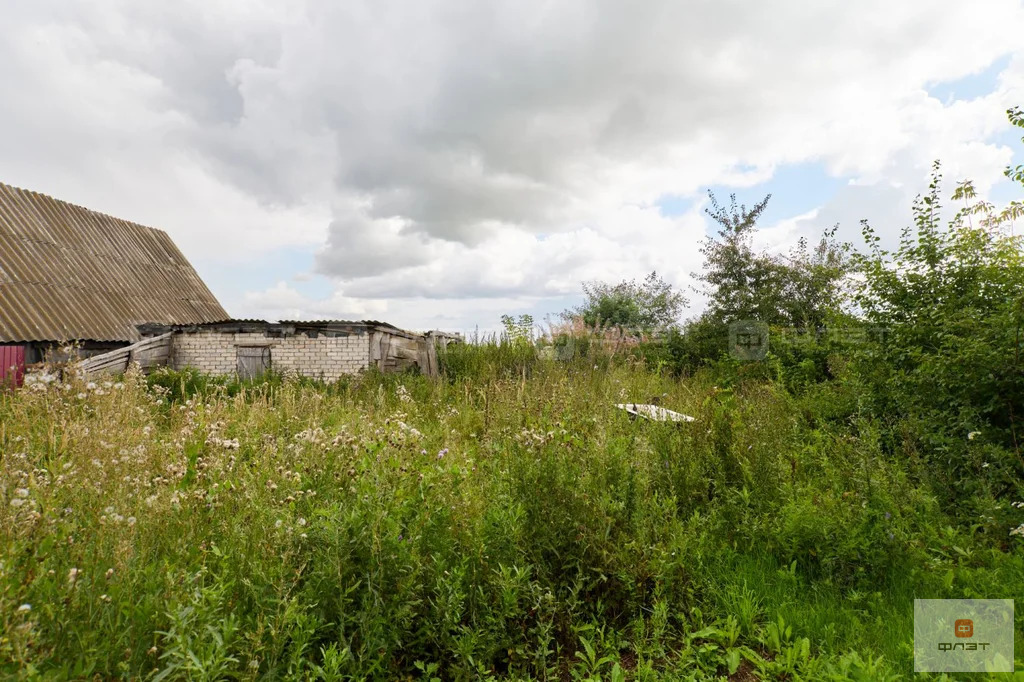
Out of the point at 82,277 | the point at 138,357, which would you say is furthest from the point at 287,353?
the point at 82,277

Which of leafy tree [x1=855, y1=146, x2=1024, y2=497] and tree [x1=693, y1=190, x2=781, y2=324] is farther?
tree [x1=693, y1=190, x2=781, y2=324]

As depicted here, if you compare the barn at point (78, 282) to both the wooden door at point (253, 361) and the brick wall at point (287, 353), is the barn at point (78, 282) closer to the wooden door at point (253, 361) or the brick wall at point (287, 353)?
the brick wall at point (287, 353)

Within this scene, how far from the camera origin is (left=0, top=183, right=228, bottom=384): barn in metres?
14.0

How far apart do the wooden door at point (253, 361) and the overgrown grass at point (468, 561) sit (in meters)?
9.93

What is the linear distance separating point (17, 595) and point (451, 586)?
1643 mm

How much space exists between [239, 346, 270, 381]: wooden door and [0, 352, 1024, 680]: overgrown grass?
32.6 feet

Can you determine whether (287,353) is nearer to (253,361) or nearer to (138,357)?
(253,361)

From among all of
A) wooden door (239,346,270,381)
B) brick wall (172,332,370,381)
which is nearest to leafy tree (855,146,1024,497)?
brick wall (172,332,370,381)

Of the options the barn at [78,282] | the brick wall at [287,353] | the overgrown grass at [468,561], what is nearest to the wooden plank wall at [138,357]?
the brick wall at [287,353]

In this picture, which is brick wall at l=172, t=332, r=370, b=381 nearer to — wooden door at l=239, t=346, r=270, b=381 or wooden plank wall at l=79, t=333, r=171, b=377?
wooden door at l=239, t=346, r=270, b=381

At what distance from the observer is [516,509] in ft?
10.1

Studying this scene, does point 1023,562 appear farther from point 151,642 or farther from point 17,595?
point 17,595

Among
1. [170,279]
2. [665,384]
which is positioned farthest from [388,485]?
[170,279]

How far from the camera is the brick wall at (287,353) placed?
13703 mm
